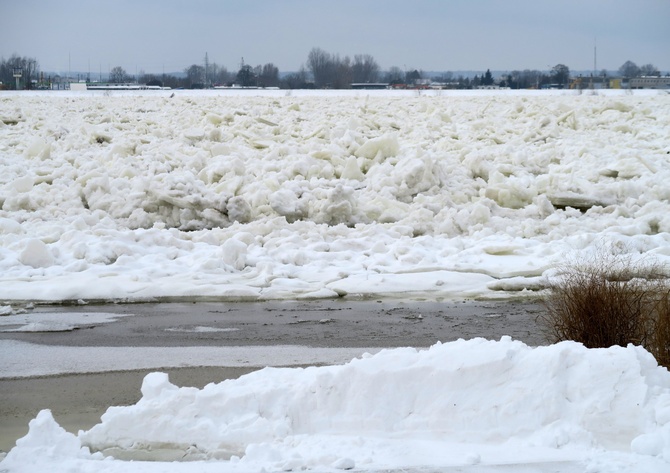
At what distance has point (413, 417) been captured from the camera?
15.6ft

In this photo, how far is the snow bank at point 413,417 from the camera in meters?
4.31

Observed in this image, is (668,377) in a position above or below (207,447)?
above

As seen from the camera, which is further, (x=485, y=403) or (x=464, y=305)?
(x=464, y=305)

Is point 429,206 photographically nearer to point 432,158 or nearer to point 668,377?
point 432,158

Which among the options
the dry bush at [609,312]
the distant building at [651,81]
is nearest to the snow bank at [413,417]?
the dry bush at [609,312]

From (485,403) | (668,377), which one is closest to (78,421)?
(485,403)

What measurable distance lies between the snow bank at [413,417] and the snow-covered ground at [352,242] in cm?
1

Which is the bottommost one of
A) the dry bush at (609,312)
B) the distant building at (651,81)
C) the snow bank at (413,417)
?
the snow bank at (413,417)

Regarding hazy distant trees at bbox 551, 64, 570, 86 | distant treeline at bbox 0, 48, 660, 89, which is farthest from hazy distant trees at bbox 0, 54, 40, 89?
hazy distant trees at bbox 551, 64, 570, 86

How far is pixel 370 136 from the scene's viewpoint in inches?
703

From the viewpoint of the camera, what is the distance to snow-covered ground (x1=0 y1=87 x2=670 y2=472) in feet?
14.8

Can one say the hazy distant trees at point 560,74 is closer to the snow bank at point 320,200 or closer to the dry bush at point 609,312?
the snow bank at point 320,200

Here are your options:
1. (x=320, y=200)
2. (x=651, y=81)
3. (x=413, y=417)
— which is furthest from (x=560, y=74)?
(x=413, y=417)

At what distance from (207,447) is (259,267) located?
5239 millimetres
